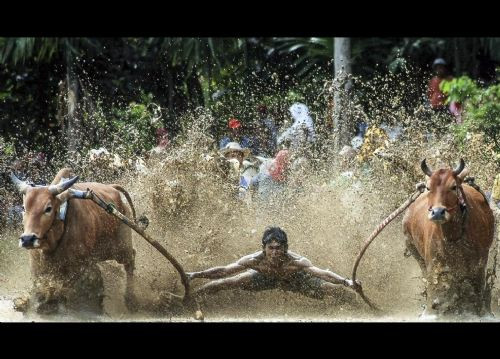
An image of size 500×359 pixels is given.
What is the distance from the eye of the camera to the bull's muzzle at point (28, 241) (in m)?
11.2

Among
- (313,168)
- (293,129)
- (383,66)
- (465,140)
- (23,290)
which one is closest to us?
(23,290)

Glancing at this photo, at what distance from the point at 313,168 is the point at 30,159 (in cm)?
461

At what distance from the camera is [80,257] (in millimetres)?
11852

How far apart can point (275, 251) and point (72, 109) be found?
9.19m

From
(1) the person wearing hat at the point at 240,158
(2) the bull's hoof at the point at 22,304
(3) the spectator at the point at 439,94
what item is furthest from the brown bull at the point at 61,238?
(3) the spectator at the point at 439,94

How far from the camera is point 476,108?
16672mm

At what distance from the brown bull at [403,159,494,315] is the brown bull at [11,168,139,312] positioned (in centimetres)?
328

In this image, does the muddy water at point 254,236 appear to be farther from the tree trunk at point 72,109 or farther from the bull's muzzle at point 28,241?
the tree trunk at point 72,109

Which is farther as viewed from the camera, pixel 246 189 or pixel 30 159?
pixel 30 159

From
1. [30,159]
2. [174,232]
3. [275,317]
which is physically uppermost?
[30,159]

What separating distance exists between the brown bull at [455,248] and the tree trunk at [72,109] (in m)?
8.56

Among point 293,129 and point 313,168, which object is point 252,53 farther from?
point 313,168

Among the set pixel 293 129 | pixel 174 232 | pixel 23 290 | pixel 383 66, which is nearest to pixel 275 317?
pixel 174 232

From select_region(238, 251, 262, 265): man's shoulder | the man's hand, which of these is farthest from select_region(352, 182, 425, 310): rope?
select_region(238, 251, 262, 265): man's shoulder
